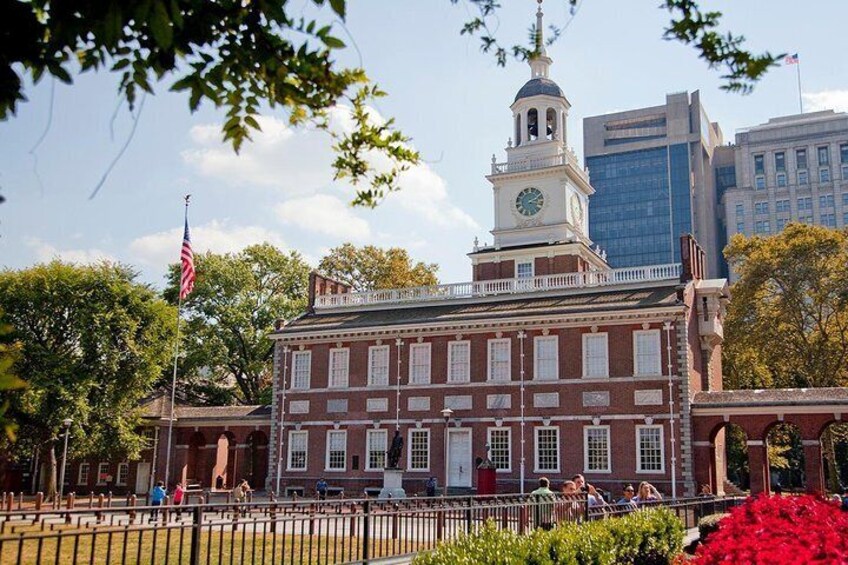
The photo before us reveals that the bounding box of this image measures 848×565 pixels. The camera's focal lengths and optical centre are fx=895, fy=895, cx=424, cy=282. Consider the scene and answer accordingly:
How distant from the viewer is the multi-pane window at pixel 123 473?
169ft

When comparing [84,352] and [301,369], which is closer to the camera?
[84,352]

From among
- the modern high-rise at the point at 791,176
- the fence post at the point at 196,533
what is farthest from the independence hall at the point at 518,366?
the modern high-rise at the point at 791,176

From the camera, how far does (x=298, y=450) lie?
45.5 m

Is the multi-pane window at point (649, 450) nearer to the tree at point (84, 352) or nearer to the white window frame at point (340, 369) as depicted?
the white window frame at point (340, 369)

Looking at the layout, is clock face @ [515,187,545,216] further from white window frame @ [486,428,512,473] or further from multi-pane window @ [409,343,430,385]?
white window frame @ [486,428,512,473]

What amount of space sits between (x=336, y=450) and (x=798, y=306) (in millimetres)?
26491

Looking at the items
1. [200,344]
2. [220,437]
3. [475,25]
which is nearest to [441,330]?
[220,437]

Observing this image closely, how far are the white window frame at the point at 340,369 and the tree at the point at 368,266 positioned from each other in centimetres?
1729

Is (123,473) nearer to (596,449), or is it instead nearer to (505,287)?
(505,287)

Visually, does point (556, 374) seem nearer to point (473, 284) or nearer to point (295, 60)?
point (473, 284)

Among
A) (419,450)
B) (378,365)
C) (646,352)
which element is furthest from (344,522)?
(378,365)

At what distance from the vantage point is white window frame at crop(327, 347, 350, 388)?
4497cm

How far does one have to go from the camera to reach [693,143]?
14575 centimetres

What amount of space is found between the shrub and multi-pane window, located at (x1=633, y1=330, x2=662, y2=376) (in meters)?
23.3
